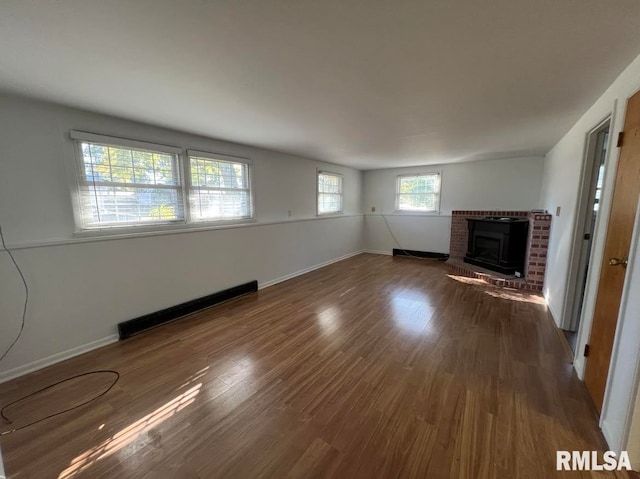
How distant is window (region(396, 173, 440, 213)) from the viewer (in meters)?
6.14

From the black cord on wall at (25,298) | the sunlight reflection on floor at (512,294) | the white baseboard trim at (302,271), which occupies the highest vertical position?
the black cord on wall at (25,298)

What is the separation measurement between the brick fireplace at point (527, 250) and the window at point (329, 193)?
8.60 ft

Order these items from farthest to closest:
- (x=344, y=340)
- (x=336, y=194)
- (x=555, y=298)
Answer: (x=336, y=194), (x=555, y=298), (x=344, y=340)

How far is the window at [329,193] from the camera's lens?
574cm

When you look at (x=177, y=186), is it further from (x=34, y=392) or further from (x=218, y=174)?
(x=34, y=392)

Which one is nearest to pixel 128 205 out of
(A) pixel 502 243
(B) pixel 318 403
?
(B) pixel 318 403

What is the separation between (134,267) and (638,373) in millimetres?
3937

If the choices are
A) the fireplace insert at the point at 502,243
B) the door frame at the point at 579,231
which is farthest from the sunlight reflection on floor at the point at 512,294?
the door frame at the point at 579,231

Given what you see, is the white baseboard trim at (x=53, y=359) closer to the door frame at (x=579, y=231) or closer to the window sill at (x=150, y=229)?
the window sill at (x=150, y=229)

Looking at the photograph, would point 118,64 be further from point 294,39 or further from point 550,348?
point 550,348

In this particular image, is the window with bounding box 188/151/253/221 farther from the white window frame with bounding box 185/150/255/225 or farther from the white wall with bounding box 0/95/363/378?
the white wall with bounding box 0/95/363/378

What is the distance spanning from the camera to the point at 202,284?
3.50 m

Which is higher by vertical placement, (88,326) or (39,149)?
(39,149)

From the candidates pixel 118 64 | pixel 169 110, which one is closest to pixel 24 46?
pixel 118 64
